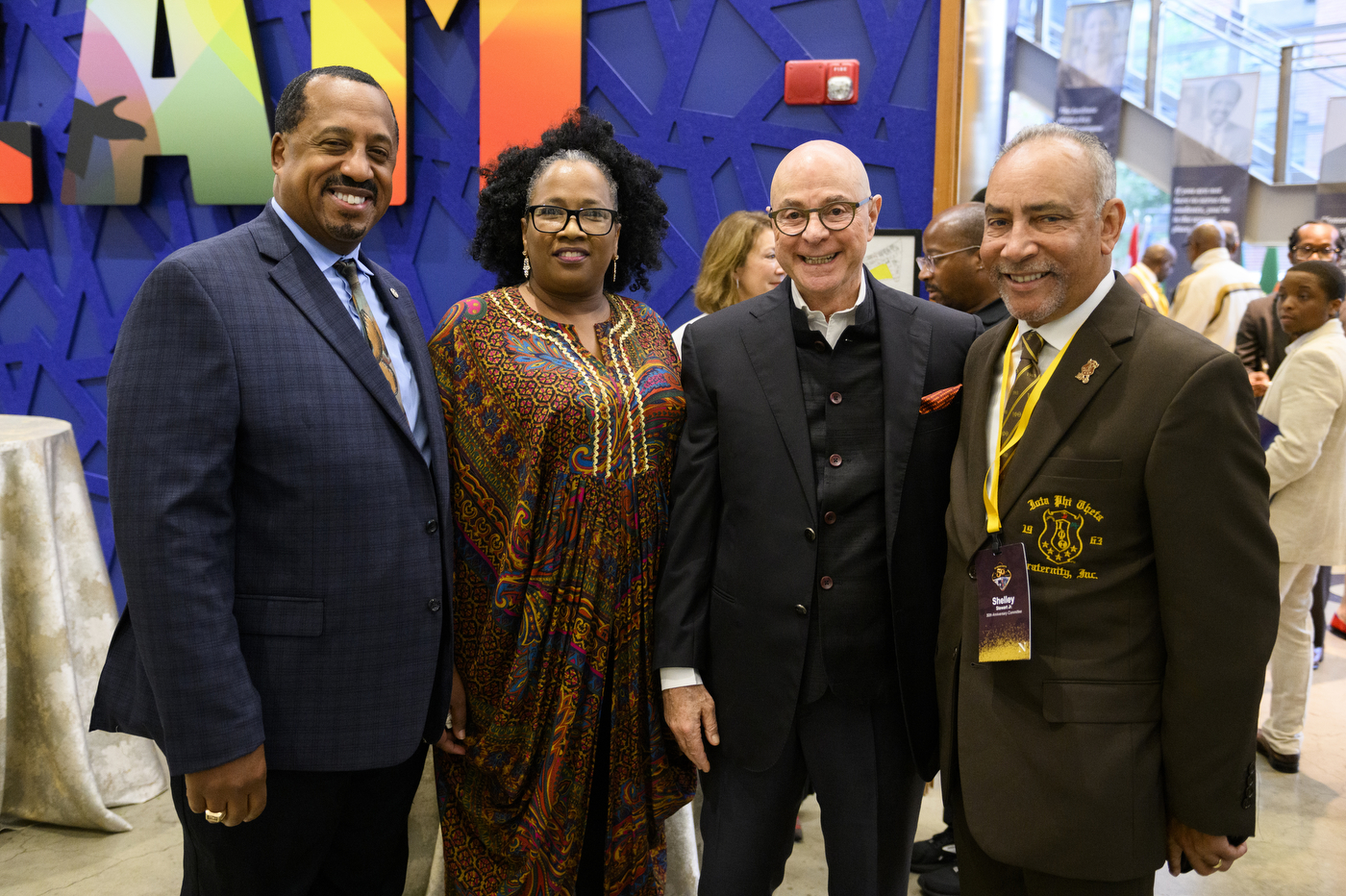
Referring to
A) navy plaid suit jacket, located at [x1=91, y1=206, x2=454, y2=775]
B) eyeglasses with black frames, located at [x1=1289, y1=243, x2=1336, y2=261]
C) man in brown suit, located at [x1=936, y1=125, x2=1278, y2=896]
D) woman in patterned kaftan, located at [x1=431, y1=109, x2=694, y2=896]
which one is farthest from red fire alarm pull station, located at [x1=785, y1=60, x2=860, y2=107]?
eyeglasses with black frames, located at [x1=1289, y1=243, x2=1336, y2=261]

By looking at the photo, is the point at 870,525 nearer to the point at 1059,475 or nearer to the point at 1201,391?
the point at 1059,475

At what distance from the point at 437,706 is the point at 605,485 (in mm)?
559

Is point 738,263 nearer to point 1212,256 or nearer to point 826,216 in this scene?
point 826,216

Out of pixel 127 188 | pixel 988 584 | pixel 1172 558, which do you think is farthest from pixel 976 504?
pixel 127 188

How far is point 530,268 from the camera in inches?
81.5

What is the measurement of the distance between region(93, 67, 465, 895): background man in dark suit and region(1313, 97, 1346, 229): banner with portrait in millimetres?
7835

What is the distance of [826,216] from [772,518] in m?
0.61

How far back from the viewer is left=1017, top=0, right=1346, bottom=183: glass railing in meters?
7.27

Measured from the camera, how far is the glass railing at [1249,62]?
727 centimetres

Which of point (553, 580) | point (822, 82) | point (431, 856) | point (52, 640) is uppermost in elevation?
point (822, 82)

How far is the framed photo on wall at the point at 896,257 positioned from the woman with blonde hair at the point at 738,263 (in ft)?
2.22

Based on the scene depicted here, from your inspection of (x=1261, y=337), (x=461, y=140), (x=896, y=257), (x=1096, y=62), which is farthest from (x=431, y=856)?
(x=1096, y=62)

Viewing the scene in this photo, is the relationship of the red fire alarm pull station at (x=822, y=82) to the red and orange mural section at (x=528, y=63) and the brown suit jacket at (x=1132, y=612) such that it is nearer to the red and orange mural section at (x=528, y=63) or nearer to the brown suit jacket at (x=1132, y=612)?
the red and orange mural section at (x=528, y=63)

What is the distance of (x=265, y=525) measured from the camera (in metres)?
1.55
